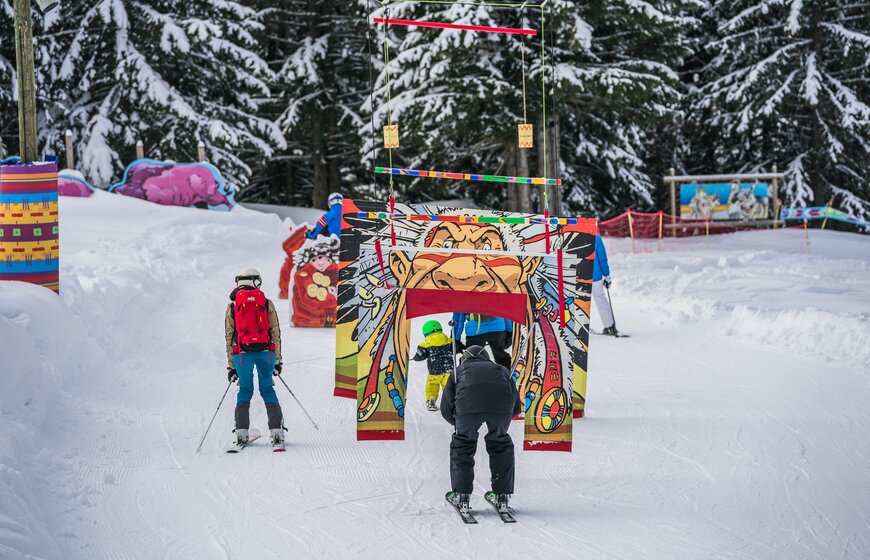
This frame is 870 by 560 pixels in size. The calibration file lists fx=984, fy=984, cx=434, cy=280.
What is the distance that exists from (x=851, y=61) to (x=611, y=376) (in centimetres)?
2158

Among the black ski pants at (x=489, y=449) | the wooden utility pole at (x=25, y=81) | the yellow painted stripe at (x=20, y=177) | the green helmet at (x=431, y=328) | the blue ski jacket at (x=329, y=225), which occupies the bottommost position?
the black ski pants at (x=489, y=449)

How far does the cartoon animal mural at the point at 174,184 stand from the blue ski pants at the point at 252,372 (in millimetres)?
18007

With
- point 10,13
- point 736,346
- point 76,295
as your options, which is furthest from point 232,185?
point 736,346

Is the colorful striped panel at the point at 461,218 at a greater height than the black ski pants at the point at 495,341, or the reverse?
the colorful striped panel at the point at 461,218

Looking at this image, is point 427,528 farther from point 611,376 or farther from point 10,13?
point 10,13

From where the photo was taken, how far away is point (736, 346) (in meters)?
12.5

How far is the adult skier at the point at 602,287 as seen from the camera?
12.9 meters

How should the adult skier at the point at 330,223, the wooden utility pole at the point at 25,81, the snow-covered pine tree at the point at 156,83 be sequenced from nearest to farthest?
1. the wooden utility pole at the point at 25,81
2. the adult skier at the point at 330,223
3. the snow-covered pine tree at the point at 156,83

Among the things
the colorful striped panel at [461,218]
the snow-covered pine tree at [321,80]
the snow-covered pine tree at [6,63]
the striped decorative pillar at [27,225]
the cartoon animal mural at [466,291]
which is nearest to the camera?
the cartoon animal mural at [466,291]

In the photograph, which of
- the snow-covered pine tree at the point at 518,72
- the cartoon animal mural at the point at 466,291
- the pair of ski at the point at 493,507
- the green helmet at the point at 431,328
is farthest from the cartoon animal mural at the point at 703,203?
the pair of ski at the point at 493,507

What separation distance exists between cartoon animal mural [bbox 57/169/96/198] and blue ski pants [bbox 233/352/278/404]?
54.4 ft

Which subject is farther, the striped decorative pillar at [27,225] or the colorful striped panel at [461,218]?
the striped decorative pillar at [27,225]

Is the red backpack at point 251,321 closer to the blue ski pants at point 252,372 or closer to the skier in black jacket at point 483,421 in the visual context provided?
the blue ski pants at point 252,372

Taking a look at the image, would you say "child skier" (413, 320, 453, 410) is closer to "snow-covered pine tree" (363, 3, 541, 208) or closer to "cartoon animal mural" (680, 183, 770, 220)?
"snow-covered pine tree" (363, 3, 541, 208)
